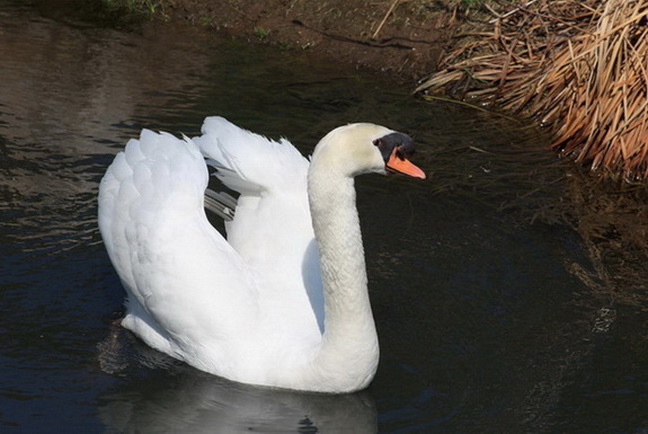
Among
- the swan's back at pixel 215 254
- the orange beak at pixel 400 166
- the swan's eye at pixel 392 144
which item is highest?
the swan's eye at pixel 392 144

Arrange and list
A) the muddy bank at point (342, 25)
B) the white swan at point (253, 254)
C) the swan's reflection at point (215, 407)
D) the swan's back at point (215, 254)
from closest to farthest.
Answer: the white swan at point (253, 254), the swan's reflection at point (215, 407), the swan's back at point (215, 254), the muddy bank at point (342, 25)

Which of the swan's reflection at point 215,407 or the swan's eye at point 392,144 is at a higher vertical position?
the swan's eye at point 392,144

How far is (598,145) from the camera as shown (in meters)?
8.81

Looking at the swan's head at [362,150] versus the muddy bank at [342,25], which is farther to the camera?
the muddy bank at [342,25]

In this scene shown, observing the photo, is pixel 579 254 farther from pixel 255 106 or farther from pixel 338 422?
pixel 255 106

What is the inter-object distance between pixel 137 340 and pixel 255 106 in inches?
139

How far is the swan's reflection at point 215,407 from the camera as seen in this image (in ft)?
17.5

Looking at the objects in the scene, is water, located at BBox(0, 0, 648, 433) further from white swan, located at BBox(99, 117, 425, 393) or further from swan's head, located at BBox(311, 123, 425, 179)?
swan's head, located at BBox(311, 123, 425, 179)

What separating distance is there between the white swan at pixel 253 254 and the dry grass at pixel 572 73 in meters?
3.13

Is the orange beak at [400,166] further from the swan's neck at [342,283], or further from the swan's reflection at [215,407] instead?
the swan's reflection at [215,407]

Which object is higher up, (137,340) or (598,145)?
(598,145)

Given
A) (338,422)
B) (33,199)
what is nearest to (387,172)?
(338,422)

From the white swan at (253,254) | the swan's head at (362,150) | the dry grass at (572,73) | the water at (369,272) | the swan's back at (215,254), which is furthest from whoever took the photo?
the dry grass at (572,73)

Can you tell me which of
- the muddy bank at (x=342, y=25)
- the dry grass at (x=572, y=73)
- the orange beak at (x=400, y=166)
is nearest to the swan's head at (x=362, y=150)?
the orange beak at (x=400, y=166)
